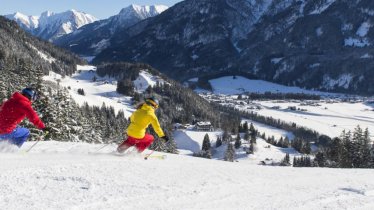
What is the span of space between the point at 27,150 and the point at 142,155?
184 inches

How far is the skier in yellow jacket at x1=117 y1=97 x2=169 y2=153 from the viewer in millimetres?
16922

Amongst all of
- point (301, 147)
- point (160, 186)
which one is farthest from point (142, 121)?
point (301, 147)

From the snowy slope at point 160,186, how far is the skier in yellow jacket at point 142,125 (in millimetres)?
1759

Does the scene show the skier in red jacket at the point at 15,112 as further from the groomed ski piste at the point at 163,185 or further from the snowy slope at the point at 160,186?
the snowy slope at the point at 160,186

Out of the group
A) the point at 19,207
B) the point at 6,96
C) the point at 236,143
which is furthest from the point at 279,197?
the point at 236,143

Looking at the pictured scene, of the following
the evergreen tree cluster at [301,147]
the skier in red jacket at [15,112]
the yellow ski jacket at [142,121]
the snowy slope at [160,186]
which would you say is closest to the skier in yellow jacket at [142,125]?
the yellow ski jacket at [142,121]

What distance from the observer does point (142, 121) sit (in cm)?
1717

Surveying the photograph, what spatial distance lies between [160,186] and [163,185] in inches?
6.5

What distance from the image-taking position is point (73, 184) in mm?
11367

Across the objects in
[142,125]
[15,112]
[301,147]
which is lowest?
[301,147]

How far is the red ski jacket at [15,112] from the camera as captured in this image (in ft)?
51.8

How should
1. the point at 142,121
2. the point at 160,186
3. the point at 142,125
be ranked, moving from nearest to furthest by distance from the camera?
1. the point at 160,186
2. the point at 142,121
3. the point at 142,125

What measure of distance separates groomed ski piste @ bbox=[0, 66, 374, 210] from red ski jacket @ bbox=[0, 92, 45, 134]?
919mm

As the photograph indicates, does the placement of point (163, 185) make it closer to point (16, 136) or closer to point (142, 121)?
point (142, 121)
